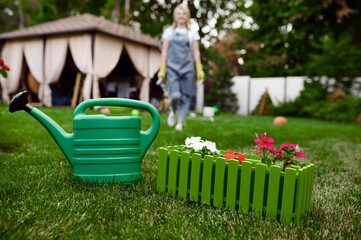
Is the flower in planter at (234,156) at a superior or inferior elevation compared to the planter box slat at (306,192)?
superior

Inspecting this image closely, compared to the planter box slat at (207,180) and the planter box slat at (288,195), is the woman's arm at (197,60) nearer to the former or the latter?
the planter box slat at (207,180)

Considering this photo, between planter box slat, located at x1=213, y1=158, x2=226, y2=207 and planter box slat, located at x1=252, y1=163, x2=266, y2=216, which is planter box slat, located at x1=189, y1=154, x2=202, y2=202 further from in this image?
planter box slat, located at x1=252, y1=163, x2=266, y2=216

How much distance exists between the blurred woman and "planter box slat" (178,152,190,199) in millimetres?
3002

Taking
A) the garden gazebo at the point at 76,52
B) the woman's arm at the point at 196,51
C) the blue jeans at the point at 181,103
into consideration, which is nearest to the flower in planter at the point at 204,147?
the blue jeans at the point at 181,103

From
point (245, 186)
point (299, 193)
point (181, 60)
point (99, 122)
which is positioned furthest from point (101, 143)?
point (181, 60)

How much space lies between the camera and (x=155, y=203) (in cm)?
156

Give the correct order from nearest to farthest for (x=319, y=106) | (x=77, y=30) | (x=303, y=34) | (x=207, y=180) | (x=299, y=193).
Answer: (x=299, y=193), (x=207, y=180), (x=77, y=30), (x=319, y=106), (x=303, y=34)

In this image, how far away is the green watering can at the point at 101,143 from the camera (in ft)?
5.79

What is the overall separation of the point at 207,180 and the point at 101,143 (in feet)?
2.11

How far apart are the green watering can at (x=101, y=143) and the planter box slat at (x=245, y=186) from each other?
69cm

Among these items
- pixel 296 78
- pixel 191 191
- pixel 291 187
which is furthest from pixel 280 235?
pixel 296 78

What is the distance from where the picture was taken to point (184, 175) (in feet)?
5.51

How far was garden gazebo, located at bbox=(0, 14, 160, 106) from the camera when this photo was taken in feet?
33.7

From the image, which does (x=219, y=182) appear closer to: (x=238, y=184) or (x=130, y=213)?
(x=238, y=184)
